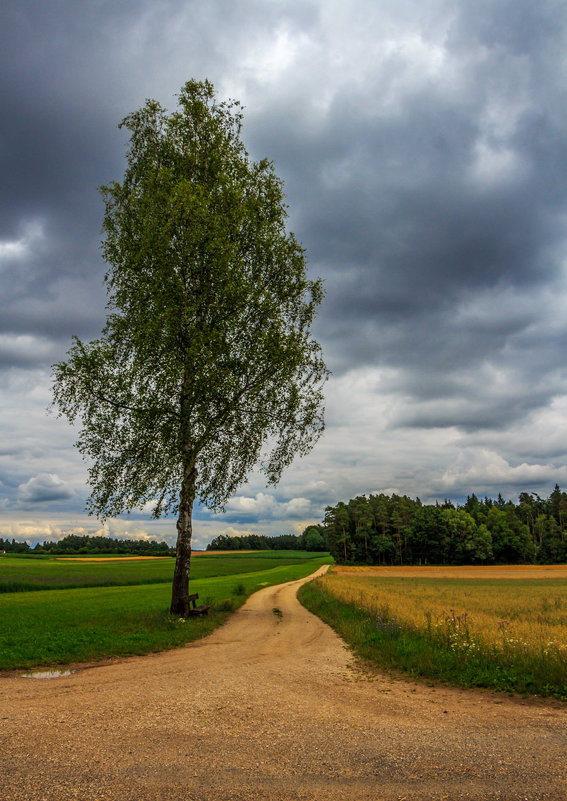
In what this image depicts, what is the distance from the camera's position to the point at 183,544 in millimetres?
21828

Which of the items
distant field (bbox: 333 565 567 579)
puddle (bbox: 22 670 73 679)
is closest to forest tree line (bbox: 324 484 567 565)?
distant field (bbox: 333 565 567 579)

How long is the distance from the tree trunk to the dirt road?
9247 millimetres

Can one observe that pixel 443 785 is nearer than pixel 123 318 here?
Yes

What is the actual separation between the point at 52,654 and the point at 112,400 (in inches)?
433

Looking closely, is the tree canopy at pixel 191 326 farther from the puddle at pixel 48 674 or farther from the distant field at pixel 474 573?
the distant field at pixel 474 573

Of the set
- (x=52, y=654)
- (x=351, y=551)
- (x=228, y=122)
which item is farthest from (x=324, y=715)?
(x=351, y=551)

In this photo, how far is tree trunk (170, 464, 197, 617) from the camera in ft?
71.7

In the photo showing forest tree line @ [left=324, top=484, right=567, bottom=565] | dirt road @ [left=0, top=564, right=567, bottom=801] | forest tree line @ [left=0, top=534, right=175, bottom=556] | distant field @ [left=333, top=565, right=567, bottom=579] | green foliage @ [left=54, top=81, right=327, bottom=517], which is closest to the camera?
dirt road @ [left=0, top=564, right=567, bottom=801]

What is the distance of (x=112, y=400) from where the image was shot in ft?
71.6

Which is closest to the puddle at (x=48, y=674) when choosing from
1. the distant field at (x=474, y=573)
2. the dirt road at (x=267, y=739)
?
the dirt road at (x=267, y=739)

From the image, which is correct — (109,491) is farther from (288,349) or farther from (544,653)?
(544,653)

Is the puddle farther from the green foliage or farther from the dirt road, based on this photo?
the green foliage

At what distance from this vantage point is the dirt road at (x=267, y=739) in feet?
18.8

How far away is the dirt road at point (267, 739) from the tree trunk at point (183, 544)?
9.25 meters
